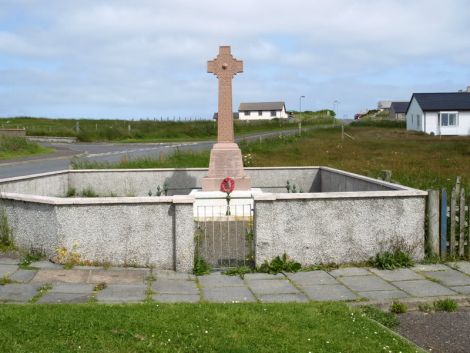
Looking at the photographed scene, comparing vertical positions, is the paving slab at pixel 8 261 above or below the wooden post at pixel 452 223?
below

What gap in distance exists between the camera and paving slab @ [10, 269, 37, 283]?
284 inches

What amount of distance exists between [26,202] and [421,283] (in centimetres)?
571

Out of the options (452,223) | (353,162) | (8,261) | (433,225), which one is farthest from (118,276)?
(353,162)

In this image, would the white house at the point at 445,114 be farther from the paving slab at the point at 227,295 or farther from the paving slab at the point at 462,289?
the paving slab at the point at 227,295

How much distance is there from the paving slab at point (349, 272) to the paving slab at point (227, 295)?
144 cm

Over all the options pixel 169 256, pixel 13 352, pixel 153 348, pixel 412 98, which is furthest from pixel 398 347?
pixel 412 98

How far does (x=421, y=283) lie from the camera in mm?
7195

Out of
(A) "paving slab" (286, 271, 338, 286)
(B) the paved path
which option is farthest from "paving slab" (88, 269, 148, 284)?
(A) "paving slab" (286, 271, 338, 286)

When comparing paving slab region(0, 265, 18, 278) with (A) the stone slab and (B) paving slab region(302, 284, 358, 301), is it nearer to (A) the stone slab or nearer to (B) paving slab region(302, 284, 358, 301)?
(A) the stone slab

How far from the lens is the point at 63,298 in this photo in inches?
254

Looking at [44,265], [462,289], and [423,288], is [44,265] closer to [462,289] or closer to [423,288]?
[423,288]

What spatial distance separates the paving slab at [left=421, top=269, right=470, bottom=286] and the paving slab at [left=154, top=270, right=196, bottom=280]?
3.16 meters

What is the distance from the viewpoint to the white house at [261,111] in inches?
4875

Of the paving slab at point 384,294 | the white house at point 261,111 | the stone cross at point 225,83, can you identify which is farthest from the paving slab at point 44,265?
the white house at point 261,111
